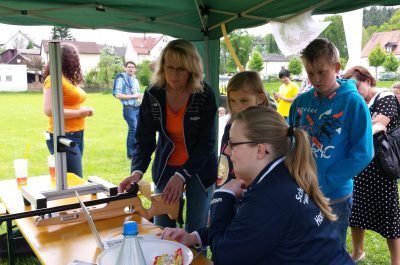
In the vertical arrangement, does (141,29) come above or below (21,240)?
above

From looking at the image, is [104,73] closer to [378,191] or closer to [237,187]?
[378,191]

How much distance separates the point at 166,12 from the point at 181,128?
1104 millimetres

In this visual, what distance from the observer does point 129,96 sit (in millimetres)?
6973

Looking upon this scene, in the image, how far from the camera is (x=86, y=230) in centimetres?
→ 162

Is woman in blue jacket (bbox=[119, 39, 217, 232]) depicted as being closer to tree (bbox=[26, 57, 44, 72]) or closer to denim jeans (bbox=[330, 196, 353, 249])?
denim jeans (bbox=[330, 196, 353, 249])

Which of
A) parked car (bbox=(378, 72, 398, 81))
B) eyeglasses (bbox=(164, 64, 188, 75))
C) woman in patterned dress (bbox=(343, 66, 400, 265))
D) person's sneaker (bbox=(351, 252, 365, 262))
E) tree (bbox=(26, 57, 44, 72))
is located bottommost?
person's sneaker (bbox=(351, 252, 365, 262))

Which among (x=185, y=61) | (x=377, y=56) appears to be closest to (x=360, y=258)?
(x=185, y=61)

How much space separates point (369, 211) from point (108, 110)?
1514cm

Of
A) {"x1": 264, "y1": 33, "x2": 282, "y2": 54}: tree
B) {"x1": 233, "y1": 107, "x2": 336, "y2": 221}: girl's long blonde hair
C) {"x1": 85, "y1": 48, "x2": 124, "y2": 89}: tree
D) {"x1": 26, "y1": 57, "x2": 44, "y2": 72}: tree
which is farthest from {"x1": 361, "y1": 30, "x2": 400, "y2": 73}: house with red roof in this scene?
{"x1": 26, "y1": 57, "x2": 44, "y2": 72}: tree

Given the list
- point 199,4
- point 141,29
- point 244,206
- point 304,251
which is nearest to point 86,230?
point 244,206

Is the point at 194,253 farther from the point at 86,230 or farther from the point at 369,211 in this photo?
the point at 369,211

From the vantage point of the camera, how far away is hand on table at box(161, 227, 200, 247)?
1466mm

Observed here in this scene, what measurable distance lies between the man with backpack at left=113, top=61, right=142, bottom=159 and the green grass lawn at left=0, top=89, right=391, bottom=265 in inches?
24.3

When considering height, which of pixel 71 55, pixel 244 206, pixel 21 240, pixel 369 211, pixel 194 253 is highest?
pixel 71 55
